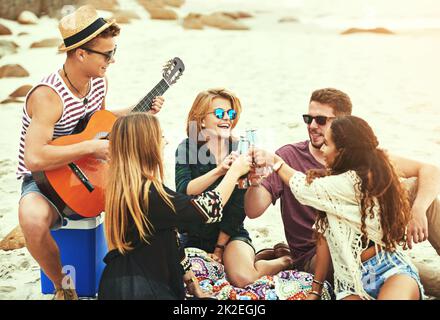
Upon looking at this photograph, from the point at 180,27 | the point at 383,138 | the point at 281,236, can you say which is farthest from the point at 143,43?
A: the point at 281,236

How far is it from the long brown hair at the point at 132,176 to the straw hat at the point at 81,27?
71 cm

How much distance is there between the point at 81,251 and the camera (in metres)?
3.36

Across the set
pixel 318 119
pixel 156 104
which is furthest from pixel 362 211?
pixel 156 104

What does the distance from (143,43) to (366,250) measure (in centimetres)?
996

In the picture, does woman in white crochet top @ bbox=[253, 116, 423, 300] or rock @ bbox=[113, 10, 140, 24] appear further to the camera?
rock @ bbox=[113, 10, 140, 24]

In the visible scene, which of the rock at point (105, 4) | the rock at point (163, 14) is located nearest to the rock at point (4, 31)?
the rock at point (105, 4)

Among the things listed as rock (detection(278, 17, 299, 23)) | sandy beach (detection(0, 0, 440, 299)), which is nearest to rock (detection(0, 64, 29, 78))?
sandy beach (detection(0, 0, 440, 299))

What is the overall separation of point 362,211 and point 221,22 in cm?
1165

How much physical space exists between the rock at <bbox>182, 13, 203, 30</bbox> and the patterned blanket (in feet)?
35.8

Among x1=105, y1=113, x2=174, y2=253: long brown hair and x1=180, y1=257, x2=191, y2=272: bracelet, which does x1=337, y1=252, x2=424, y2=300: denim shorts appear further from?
x1=105, y1=113, x2=174, y2=253: long brown hair

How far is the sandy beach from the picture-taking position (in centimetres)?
582

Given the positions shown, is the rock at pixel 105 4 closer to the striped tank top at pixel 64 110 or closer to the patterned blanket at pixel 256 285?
the striped tank top at pixel 64 110

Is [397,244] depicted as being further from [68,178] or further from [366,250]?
[68,178]

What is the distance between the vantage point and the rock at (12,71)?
33.3 ft
